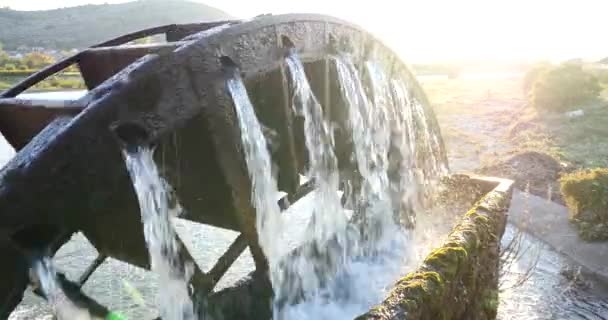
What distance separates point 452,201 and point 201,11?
12941 cm

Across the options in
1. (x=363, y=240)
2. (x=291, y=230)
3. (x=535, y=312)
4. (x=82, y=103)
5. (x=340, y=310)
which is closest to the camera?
(x=82, y=103)

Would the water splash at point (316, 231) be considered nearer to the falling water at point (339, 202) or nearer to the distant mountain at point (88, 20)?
the falling water at point (339, 202)

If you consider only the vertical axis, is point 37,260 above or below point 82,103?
below

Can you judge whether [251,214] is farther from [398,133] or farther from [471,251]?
[398,133]

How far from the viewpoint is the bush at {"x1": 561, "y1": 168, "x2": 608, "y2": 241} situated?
9.09 m

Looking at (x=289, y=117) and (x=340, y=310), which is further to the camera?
(x=340, y=310)

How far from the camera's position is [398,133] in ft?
20.1

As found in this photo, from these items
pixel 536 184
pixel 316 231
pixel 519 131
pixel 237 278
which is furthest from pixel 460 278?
pixel 519 131

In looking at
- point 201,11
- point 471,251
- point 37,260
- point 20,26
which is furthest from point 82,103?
point 201,11

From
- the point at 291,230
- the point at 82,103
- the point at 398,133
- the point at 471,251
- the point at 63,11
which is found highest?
the point at 63,11

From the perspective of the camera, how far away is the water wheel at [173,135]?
2451 millimetres

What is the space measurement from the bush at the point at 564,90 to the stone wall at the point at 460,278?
19614 millimetres

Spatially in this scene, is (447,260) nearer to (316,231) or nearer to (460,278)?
(460,278)

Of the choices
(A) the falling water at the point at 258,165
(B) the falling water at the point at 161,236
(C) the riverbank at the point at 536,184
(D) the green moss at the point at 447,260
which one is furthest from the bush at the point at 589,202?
(B) the falling water at the point at 161,236
